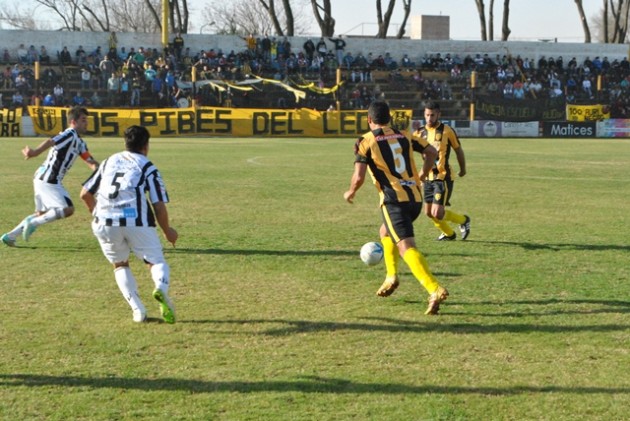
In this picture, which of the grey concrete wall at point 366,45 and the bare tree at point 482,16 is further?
the bare tree at point 482,16

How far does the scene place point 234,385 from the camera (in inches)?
217

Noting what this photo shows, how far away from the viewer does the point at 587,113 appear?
139 ft

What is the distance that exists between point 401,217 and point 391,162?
1.66ft

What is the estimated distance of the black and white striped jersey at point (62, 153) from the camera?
1025cm

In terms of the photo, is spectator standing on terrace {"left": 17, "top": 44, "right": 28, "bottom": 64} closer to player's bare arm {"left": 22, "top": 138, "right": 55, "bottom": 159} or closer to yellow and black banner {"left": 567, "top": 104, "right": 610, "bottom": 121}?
yellow and black banner {"left": 567, "top": 104, "right": 610, "bottom": 121}

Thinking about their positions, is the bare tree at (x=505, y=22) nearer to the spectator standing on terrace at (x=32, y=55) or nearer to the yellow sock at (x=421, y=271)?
the spectator standing on terrace at (x=32, y=55)

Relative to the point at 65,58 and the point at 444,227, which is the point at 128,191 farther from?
the point at 65,58

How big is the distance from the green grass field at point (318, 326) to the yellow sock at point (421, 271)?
275mm

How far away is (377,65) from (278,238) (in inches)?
1500

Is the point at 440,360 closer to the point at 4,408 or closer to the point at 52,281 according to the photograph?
the point at 4,408

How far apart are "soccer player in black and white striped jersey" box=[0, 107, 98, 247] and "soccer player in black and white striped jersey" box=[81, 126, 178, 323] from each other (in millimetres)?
3405

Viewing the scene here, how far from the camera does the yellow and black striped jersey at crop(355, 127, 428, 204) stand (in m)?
7.64

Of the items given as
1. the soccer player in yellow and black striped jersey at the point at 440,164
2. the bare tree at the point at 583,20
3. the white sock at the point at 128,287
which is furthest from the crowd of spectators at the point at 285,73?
the white sock at the point at 128,287

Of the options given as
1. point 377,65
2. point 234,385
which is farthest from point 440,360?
point 377,65
